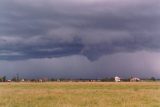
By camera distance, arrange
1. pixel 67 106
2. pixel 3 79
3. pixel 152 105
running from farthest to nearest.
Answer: pixel 3 79 < pixel 152 105 < pixel 67 106

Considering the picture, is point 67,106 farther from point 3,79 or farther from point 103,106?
point 3,79

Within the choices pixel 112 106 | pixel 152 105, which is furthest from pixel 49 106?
pixel 152 105

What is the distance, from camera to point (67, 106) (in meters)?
29.8

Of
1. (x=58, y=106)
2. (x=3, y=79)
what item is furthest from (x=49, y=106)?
(x=3, y=79)

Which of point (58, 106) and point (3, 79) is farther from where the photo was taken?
point (3, 79)

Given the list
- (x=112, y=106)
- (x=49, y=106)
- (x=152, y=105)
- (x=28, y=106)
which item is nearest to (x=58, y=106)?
(x=49, y=106)

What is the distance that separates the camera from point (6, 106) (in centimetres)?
3050

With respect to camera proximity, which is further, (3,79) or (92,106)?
(3,79)

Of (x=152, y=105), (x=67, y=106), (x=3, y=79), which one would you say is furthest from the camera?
(x=3, y=79)

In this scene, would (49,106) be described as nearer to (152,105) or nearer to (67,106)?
(67,106)

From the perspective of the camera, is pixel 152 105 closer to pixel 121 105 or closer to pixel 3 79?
pixel 121 105

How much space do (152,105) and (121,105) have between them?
295 cm

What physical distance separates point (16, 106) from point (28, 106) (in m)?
1.06

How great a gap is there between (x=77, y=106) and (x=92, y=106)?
1310 mm
